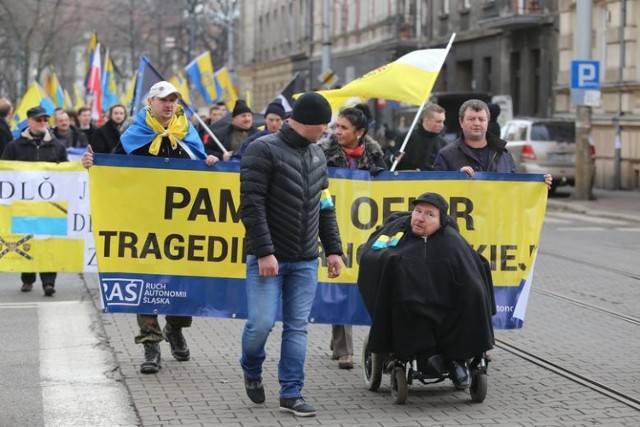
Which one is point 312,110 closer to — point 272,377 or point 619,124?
point 272,377

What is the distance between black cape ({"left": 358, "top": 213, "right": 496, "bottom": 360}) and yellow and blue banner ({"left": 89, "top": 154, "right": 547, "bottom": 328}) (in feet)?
4.17

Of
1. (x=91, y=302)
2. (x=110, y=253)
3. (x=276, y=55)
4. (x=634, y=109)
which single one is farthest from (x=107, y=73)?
(x=276, y=55)

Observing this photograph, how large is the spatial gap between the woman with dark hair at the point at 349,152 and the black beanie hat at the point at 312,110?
1635mm

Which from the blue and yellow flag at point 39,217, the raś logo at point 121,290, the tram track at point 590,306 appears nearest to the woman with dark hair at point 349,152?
the raś logo at point 121,290

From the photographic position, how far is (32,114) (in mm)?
13055

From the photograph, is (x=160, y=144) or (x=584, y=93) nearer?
(x=160, y=144)

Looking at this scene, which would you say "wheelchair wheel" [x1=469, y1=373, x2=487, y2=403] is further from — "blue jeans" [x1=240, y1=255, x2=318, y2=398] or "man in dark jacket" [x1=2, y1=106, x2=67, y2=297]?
"man in dark jacket" [x1=2, y1=106, x2=67, y2=297]

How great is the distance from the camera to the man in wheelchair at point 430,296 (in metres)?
7.41

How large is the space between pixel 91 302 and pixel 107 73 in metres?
18.0

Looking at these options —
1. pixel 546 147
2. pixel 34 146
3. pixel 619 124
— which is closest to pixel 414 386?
pixel 34 146

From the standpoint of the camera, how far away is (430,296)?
743cm

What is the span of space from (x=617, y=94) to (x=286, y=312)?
26553mm

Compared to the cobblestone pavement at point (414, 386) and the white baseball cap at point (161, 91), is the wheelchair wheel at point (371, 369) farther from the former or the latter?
the white baseball cap at point (161, 91)

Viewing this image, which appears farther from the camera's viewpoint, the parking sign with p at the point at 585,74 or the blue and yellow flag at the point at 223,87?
the blue and yellow flag at the point at 223,87
